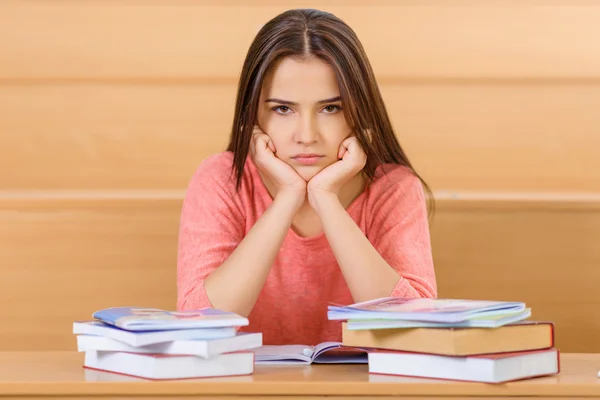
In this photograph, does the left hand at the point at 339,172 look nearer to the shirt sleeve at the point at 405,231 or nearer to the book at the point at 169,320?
the shirt sleeve at the point at 405,231

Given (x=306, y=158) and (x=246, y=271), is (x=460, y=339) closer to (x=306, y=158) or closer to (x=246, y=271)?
(x=246, y=271)

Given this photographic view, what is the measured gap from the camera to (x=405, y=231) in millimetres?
1618

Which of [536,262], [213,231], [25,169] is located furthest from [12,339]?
[536,262]

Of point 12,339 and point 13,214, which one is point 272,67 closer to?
point 13,214

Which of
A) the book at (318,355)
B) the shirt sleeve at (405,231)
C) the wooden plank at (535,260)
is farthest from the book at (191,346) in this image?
the wooden plank at (535,260)

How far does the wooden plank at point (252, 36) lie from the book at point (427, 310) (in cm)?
100

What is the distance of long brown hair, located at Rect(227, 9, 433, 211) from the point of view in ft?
5.02

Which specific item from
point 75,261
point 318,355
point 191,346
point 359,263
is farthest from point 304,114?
point 75,261

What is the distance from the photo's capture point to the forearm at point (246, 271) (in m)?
→ 1.43

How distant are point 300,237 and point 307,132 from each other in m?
0.25

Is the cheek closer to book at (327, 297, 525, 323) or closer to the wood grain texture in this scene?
book at (327, 297, 525, 323)

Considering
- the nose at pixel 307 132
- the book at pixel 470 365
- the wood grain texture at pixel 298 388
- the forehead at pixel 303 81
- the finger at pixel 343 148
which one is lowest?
the wood grain texture at pixel 298 388

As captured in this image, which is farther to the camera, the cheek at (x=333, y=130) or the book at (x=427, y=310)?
the cheek at (x=333, y=130)

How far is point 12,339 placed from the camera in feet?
6.15
